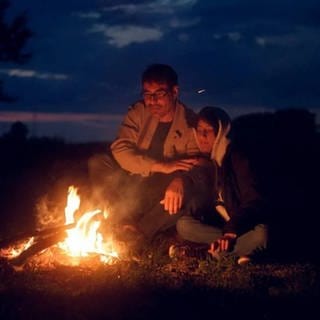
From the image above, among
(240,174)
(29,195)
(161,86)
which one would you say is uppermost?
(161,86)

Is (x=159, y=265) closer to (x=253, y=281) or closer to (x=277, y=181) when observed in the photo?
(x=253, y=281)

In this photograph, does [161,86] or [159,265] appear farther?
[161,86]

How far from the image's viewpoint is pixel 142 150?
353 inches

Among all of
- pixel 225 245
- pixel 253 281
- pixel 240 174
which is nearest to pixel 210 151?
pixel 240 174

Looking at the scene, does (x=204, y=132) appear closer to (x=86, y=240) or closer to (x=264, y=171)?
(x=86, y=240)

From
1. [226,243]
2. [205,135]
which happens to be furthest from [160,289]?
[205,135]

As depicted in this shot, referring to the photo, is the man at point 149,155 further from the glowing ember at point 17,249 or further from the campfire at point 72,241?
the glowing ember at point 17,249

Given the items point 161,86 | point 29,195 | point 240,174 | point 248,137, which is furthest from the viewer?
point 248,137

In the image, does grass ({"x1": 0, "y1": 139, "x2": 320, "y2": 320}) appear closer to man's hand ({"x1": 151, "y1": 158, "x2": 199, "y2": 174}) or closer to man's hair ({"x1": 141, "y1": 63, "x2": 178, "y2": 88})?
man's hand ({"x1": 151, "y1": 158, "x2": 199, "y2": 174})

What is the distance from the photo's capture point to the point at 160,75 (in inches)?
336

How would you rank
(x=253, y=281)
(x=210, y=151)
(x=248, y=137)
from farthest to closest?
1. (x=248, y=137)
2. (x=210, y=151)
3. (x=253, y=281)

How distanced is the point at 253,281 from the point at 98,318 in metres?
1.65

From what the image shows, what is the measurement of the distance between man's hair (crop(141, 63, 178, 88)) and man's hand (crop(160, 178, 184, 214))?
1.20 meters

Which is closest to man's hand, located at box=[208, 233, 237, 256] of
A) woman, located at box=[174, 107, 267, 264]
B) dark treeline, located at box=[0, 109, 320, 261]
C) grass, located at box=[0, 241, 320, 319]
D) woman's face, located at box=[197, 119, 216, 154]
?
woman, located at box=[174, 107, 267, 264]
